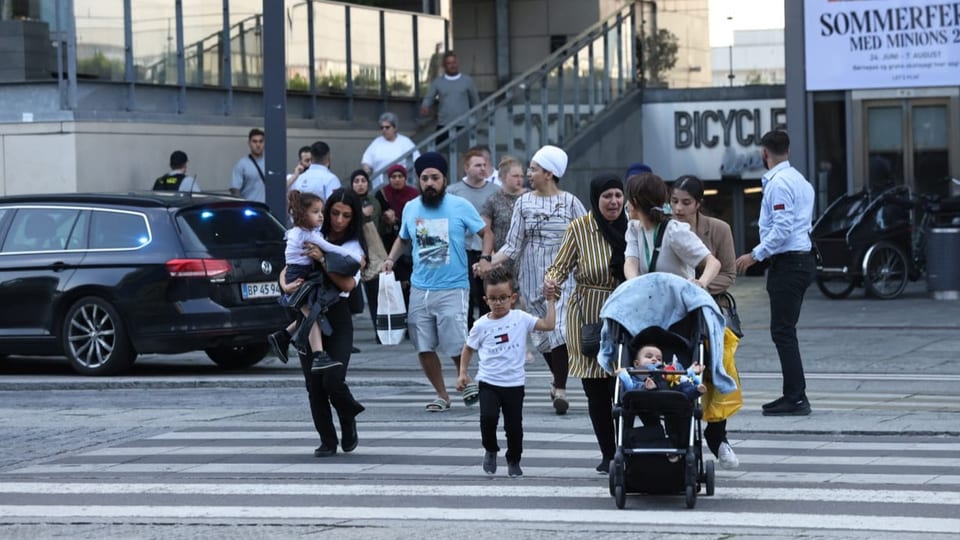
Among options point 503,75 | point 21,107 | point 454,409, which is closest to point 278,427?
point 454,409

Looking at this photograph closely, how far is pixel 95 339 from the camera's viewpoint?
51.2ft

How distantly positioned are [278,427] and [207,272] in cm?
368

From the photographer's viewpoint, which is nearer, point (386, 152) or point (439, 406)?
Answer: point (439, 406)

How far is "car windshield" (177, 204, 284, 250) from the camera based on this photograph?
15.4 meters

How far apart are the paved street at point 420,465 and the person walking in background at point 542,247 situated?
0.40m

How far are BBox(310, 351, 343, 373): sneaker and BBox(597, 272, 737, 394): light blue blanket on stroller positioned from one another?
213cm

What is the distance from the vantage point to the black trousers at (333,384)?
10.2 m

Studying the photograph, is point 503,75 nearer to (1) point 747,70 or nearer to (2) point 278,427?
(1) point 747,70

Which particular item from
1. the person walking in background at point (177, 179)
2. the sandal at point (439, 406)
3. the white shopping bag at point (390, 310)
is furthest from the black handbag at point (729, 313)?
the person walking in background at point (177, 179)

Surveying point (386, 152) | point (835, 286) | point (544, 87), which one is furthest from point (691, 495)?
point (544, 87)

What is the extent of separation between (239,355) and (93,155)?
15.8 ft

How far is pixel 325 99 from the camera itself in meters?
25.6

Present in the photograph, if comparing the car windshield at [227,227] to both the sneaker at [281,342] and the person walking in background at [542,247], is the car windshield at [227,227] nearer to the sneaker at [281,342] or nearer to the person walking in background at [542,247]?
the person walking in background at [542,247]

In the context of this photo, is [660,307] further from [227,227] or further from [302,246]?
[227,227]
